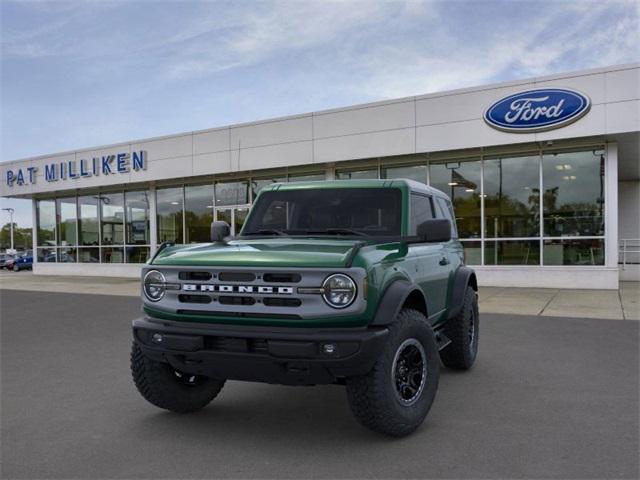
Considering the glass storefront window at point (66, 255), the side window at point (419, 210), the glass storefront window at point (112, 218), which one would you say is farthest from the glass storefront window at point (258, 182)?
the side window at point (419, 210)

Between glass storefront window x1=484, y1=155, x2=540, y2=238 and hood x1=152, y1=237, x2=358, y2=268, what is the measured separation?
12.0m

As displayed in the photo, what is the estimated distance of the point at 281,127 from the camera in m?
17.5

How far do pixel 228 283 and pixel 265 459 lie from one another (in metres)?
1.17

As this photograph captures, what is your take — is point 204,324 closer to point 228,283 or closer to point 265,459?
point 228,283

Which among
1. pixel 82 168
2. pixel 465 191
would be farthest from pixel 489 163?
pixel 82 168

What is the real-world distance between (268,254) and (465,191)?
511 inches

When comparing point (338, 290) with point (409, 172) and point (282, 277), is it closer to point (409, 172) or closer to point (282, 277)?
point (282, 277)

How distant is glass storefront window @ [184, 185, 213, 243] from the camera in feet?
67.6

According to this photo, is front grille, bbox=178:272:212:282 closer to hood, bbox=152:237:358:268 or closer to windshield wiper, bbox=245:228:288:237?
hood, bbox=152:237:358:268

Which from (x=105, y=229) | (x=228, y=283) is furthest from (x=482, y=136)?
(x=105, y=229)

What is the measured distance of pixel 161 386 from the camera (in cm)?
420

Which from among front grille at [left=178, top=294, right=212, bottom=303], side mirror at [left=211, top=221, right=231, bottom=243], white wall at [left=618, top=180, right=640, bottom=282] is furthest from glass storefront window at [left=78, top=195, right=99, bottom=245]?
front grille at [left=178, top=294, right=212, bottom=303]

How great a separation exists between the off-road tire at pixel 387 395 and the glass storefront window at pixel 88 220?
2250 centimetres

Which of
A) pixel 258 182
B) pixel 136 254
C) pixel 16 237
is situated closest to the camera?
pixel 258 182
